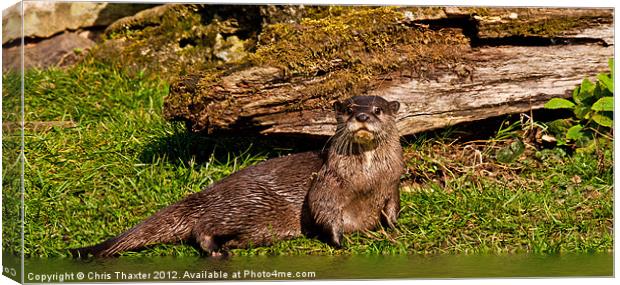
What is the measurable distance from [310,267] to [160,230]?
0.81 meters

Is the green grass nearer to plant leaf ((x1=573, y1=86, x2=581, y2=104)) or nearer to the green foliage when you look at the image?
the green foliage

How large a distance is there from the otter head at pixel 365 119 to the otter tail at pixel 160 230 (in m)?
0.77

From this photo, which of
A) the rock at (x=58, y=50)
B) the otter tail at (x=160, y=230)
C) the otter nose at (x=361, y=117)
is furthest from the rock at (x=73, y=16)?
the otter nose at (x=361, y=117)

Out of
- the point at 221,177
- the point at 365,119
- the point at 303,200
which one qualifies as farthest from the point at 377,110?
the point at 221,177

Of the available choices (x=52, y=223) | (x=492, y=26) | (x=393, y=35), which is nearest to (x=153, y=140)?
(x=52, y=223)

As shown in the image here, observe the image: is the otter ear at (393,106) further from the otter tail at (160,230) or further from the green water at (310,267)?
the otter tail at (160,230)

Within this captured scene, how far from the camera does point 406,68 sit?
596 cm

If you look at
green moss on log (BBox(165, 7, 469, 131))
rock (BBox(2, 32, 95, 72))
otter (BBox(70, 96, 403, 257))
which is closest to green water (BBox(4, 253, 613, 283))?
otter (BBox(70, 96, 403, 257))

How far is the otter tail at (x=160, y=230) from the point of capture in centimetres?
518

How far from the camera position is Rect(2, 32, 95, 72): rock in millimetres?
7159

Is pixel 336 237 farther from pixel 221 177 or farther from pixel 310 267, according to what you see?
pixel 221 177

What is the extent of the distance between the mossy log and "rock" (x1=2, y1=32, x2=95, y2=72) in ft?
5.23

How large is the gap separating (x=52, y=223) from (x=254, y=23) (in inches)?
70.6

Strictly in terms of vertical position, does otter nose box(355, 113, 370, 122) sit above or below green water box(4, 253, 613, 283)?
above
